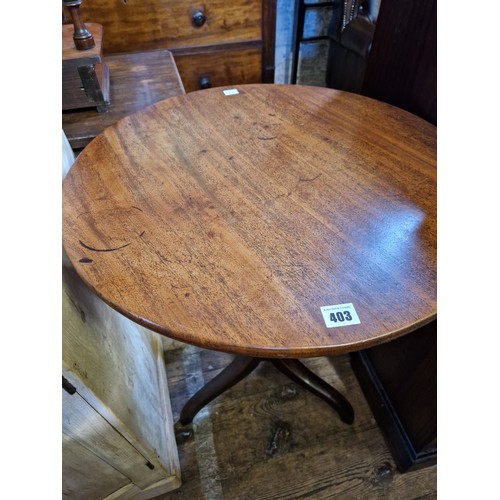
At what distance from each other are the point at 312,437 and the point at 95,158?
98cm

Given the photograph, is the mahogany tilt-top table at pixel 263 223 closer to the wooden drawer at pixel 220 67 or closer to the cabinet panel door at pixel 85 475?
the cabinet panel door at pixel 85 475

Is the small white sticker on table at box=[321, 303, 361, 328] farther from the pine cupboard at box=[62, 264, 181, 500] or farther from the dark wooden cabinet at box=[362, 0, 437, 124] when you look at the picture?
the dark wooden cabinet at box=[362, 0, 437, 124]

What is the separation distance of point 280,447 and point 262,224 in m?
0.78

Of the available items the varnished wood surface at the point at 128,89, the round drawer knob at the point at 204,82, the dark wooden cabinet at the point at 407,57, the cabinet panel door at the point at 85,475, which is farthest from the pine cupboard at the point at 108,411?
the round drawer knob at the point at 204,82

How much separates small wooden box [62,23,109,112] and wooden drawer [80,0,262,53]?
450 millimetres

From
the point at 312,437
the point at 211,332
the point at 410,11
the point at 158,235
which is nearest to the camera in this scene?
the point at 211,332

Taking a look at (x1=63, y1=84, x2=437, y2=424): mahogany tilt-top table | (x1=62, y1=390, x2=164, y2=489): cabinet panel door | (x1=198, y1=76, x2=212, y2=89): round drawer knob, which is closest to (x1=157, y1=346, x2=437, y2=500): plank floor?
(x1=62, y1=390, x2=164, y2=489): cabinet panel door

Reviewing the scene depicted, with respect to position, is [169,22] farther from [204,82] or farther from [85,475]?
[85,475]

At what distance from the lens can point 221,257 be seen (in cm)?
59

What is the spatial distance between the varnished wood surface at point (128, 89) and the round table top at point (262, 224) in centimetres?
27

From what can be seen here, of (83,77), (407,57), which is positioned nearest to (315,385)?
(407,57)

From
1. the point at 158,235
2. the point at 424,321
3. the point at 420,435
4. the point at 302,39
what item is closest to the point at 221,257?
the point at 158,235

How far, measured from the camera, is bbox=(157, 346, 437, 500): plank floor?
3.38 ft
